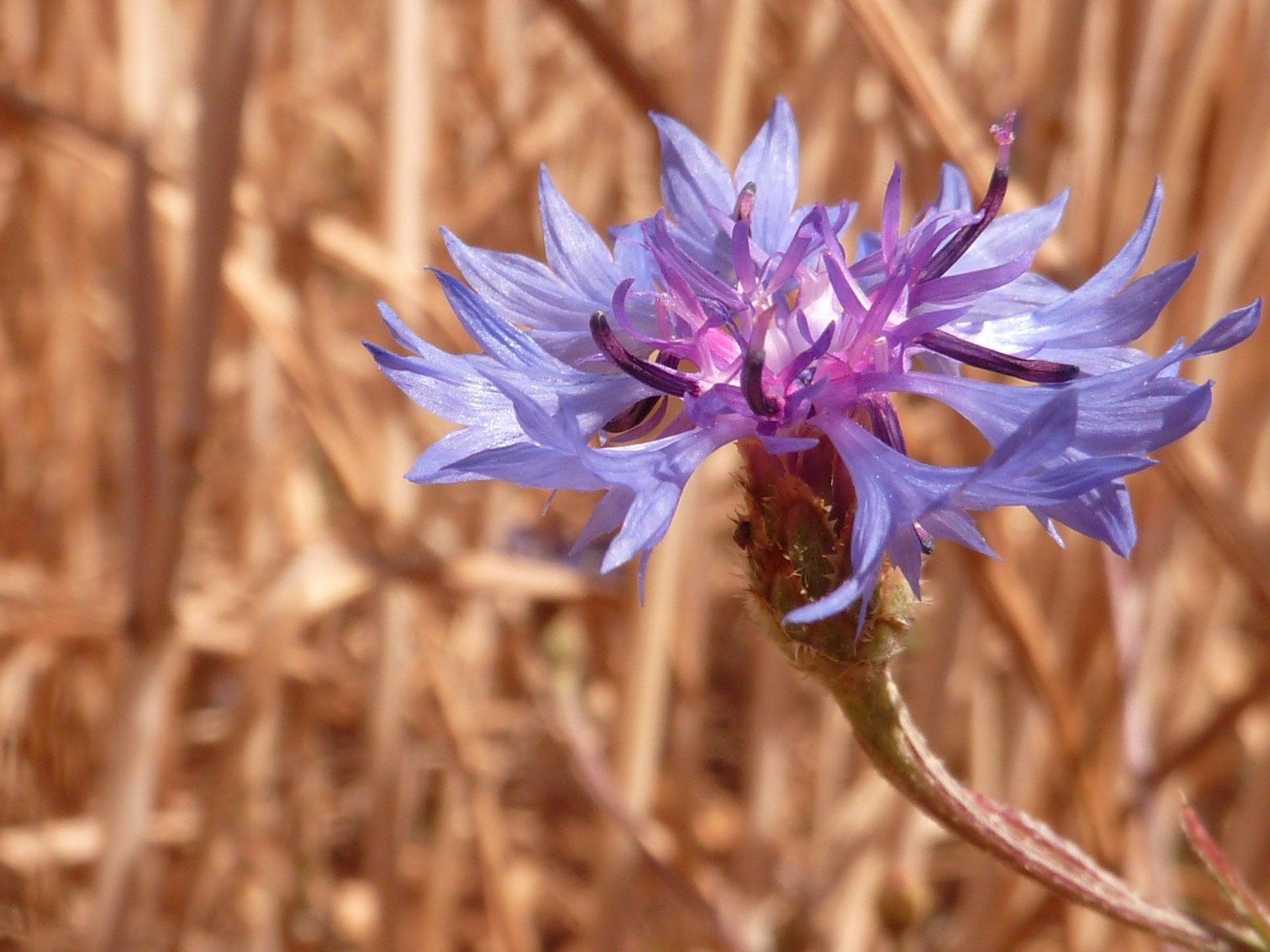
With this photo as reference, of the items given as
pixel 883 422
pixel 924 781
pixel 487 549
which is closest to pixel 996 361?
pixel 883 422

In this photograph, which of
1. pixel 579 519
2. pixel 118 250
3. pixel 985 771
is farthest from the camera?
pixel 118 250

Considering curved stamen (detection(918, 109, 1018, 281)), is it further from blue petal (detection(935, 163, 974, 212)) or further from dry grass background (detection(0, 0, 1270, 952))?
dry grass background (detection(0, 0, 1270, 952))

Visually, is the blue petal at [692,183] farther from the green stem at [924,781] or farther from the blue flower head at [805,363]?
the green stem at [924,781]

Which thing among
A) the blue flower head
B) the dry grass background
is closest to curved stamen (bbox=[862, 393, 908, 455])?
the blue flower head

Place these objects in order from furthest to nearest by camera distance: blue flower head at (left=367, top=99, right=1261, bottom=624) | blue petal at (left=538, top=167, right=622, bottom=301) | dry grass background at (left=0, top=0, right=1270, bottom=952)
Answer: dry grass background at (left=0, top=0, right=1270, bottom=952) < blue petal at (left=538, top=167, right=622, bottom=301) < blue flower head at (left=367, top=99, right=1261, bottom=624)

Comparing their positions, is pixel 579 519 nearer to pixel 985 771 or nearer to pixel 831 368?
pixel 985 771

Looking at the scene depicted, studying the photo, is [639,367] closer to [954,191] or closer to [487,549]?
[954,191]

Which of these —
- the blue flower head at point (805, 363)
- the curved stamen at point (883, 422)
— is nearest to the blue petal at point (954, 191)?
the blue flower head at point (805, 363)

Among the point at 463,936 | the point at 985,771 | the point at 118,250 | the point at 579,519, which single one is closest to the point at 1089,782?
the point at 985,771

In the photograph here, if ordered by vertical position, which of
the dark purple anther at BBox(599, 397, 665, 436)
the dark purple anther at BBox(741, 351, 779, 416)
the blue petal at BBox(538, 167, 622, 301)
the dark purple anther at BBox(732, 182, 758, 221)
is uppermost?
the dark purple anther at BBox(732, 182, 758, 221)
